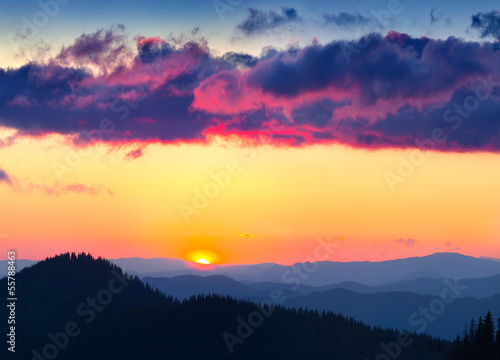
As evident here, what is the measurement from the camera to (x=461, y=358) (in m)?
194

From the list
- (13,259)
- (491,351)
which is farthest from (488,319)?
(13,259)

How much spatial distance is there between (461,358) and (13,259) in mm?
144259

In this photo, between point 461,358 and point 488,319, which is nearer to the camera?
point 488,319

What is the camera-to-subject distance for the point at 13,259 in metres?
199

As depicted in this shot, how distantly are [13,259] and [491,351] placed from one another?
14708 centimetres

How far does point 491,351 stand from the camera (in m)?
176

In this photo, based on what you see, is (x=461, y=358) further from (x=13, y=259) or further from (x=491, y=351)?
(x=13, y=259)

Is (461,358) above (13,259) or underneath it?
underneath

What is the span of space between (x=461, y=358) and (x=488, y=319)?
20241 mm

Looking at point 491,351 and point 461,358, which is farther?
point 461,358

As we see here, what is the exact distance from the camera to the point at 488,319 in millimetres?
180875

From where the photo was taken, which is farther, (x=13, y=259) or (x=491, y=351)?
(x=13, y=259)

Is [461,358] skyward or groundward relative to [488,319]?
groundward

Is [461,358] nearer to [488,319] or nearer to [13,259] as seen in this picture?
[488,319]
